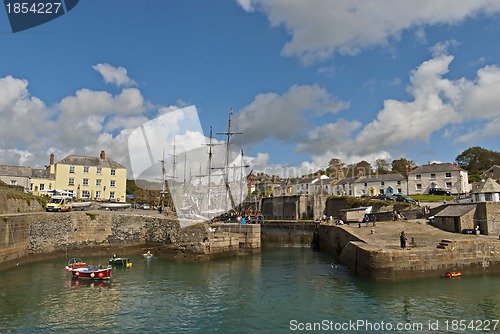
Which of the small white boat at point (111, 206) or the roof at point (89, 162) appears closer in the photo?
the small white boat at point (111, 206)

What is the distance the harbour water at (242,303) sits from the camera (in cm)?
1289

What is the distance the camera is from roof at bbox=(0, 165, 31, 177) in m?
51.0

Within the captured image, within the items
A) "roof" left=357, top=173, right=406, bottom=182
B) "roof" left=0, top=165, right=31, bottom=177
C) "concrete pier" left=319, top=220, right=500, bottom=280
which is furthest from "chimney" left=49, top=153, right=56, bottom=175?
"roof" left=357, top=173, right=406, bottom=182

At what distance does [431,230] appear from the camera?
2600 cm

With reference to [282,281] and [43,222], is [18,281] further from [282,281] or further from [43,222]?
[282,281]

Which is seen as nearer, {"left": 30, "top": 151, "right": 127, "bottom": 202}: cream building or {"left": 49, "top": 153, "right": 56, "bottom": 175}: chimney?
{"left": 30, "top": 151, "right": 127, "bottom": 202}: cream building

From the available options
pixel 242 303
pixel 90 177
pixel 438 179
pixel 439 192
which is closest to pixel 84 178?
pixel 90 177

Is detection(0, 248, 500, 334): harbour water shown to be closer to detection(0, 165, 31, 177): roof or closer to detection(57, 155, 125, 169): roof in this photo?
detection(57, 155, 125, 169): roof

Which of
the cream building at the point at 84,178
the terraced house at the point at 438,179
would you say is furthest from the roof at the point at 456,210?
the cream building at the point at 84,178

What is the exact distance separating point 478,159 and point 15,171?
9050cm

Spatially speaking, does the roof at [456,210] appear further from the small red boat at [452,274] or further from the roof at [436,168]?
the roof at [436,168]

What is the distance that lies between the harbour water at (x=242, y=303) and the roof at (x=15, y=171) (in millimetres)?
34090

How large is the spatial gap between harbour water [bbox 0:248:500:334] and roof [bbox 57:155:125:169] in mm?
33297

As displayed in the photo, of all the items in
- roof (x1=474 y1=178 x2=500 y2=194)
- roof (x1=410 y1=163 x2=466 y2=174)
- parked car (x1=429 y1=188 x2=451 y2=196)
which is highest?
roof (x1=410 y1=163 x2=466 y2=174)
